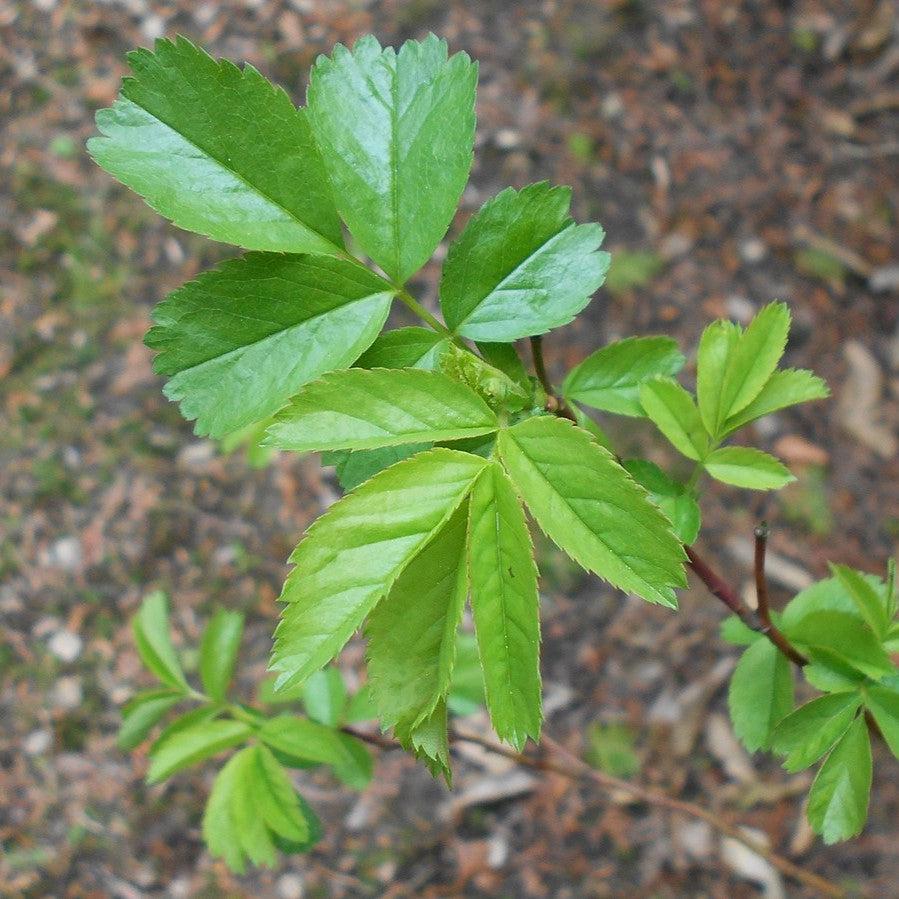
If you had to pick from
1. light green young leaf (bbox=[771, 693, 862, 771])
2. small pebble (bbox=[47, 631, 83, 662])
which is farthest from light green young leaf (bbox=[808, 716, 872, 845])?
small pebble (bbox=[47, 631, 83, 662])

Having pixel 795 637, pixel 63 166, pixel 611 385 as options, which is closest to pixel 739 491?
pixel 795 637

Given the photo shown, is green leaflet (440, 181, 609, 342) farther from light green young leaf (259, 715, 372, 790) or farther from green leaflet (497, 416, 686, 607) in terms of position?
light green young leaf (259, 715, 372, 790)

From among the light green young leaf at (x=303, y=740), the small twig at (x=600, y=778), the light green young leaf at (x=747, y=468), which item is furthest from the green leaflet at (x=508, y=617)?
the light green young leaf at (x=303, y=740)

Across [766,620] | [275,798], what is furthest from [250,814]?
[766,620]

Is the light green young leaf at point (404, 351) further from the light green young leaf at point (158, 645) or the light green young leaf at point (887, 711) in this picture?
the light green young leaf at point (158, 645)

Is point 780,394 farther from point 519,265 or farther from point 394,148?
point 394,148

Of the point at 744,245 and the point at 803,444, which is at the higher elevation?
the point at 744,245

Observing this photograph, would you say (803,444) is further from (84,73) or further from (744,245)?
(84,73)

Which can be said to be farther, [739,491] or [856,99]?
[856,99]
